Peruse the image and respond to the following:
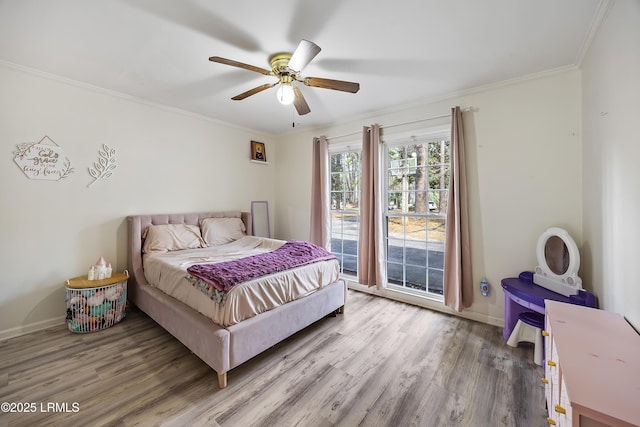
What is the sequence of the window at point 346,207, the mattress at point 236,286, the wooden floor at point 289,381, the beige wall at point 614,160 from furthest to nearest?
1. the window at point 346,207
2. the mattress at point 236,286
3. the wooden floor at point 289,381
4. the beige wall at point 614,160

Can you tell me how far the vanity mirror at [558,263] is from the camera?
1964 mm

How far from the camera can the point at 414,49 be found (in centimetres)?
202

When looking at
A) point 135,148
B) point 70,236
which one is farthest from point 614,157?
point 70,236

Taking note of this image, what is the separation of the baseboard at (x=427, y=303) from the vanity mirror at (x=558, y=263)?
67cm

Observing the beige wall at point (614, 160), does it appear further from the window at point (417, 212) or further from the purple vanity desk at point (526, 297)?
the window at point (417, 212)

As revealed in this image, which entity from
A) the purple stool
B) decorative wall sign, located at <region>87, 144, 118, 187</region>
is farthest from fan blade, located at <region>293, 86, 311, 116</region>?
the purple stool

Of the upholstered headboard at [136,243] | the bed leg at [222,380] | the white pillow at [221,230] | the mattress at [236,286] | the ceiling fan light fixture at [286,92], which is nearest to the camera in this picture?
the bed leg at [222,380]

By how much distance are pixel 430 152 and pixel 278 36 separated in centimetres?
219

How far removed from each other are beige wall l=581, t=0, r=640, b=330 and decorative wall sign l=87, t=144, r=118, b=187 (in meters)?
4.27

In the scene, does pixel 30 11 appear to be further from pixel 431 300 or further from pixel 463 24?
pixel 431 300

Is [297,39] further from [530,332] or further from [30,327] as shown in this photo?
[30,327]

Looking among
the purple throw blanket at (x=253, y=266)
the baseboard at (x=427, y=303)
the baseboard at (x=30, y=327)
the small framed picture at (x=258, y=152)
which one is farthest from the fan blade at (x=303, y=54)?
the baseboard at (x=30, y=327)

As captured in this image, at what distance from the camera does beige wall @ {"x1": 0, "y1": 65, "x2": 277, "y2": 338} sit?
7.62ft

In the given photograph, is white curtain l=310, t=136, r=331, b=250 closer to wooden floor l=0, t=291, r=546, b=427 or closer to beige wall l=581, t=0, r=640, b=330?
wooden floor l=0, t=291, r=546, b=427
